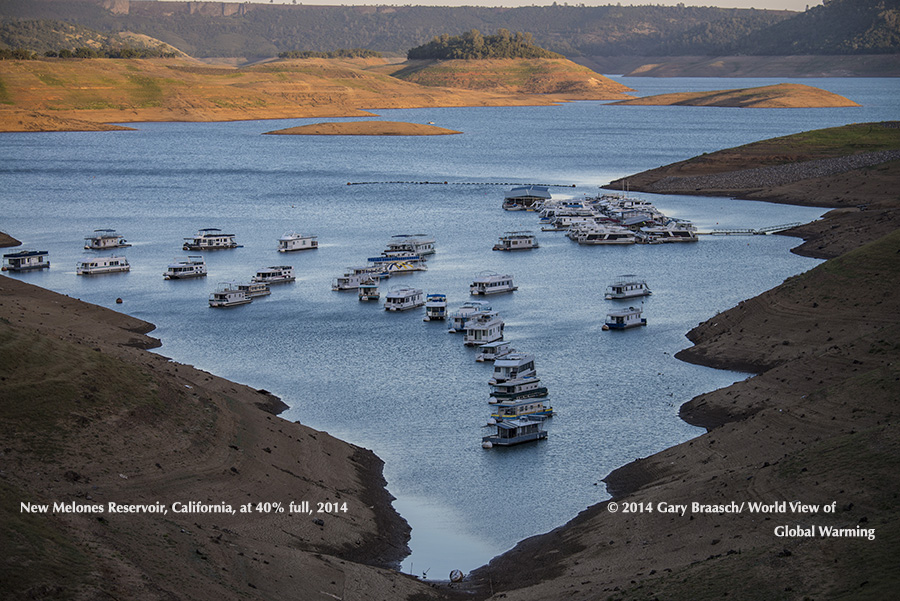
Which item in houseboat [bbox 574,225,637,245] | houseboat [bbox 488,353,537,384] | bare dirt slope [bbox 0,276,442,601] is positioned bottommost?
houseboat [bbox 574,225,637,245]

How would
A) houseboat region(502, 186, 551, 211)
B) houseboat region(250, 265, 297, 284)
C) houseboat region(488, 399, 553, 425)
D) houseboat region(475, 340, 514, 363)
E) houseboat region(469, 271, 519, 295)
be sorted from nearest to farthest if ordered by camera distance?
1. houseboat region(488, 399, 553, 425)
2. houseboat region(475, 340, 514, 363)
3. houseboat region(469, 271, 519, 295)
4. houseboat region(250, 265, 297, 284)
5. houseboat region(502, 186, 551, 211)

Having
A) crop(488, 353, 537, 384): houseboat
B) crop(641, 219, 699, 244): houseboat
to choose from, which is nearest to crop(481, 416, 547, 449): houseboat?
crop(488, 353, 537, 384): houseboat

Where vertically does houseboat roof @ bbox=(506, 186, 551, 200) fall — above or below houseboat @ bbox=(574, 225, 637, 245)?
above

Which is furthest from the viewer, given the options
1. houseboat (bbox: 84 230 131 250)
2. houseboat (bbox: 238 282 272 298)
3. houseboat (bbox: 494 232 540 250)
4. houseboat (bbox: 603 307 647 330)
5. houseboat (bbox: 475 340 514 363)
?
houseboat (bbox: 494 232 540 250)

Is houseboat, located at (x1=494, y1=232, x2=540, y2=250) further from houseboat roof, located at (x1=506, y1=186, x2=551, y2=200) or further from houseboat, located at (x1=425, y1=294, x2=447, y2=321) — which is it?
houseboat roof, located at (x1=506, y1=186, x2=551, y2=200)

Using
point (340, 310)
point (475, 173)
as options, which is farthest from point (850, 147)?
point (340, 310)

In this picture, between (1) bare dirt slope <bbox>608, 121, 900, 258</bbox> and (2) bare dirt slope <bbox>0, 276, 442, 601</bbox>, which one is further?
(1) bare dirt slope <bbox>608, 121, 900, 258</bbox>

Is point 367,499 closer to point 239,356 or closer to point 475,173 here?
point 239,356

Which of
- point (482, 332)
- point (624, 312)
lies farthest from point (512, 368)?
point (624, 312)
